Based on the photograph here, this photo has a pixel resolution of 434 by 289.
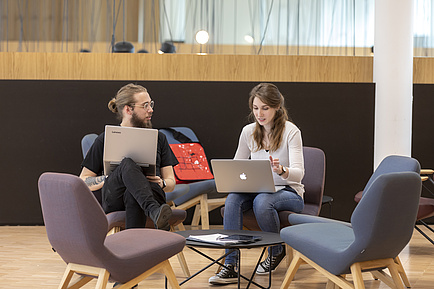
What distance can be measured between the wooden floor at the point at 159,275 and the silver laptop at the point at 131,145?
0.83m

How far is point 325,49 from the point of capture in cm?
649

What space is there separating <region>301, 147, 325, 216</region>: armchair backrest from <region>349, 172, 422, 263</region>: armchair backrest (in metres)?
1.51

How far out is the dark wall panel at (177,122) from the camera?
605 cm

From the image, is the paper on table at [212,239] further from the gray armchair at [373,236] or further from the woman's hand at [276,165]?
the woman's hand at [276,165]

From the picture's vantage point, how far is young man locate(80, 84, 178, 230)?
11.6 feet

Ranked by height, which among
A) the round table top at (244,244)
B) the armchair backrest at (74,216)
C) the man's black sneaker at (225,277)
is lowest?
the man's black sneaker at (225,277)

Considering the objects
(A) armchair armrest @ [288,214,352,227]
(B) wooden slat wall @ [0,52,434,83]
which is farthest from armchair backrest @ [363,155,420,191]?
(B) wooden slat wall @ [0,52,434,83]

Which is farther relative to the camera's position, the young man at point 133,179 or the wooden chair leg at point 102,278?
the young man at point 133,179

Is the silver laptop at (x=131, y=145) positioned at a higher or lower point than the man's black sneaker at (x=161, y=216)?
higher

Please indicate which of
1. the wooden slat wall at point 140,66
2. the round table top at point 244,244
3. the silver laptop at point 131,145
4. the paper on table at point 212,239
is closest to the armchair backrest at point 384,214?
the round table top at point 244,244

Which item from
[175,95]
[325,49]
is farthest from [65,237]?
[325,49]

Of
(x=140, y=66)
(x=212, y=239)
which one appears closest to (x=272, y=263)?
(x=212, y=239)

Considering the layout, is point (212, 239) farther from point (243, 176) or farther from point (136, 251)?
point (243, 176)

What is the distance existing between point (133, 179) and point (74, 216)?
95cm
